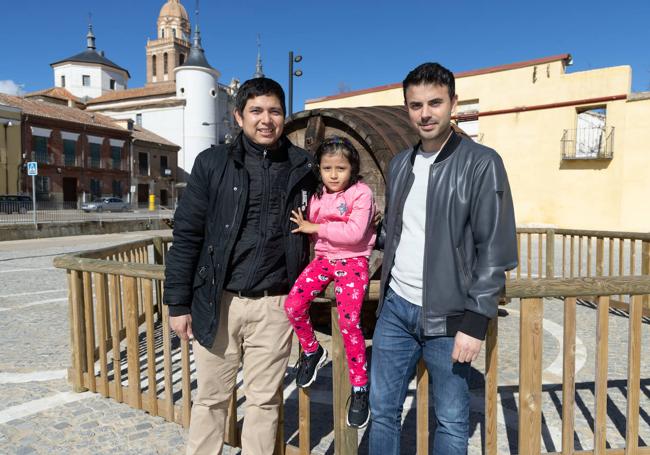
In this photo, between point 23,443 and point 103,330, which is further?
point 103,330

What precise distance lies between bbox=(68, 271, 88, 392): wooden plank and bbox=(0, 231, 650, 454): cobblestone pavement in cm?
15

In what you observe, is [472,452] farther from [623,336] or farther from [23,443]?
[623,336]

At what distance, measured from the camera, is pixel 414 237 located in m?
2.16

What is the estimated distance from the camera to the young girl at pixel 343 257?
2408mm

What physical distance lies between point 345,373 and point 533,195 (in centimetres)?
2150

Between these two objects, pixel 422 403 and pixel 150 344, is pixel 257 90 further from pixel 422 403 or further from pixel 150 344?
pixel 150 344

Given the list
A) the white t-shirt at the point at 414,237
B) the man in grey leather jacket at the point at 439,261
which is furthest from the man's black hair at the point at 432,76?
the white t-shirt at the point at 414,237

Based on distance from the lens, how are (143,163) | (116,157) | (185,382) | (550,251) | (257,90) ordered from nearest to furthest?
(257,90) → (185,382) → (550,251) → (116,157) → (143,163)

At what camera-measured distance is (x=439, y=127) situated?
2080mm

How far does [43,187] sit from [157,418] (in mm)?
39936

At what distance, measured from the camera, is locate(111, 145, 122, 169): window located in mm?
42438

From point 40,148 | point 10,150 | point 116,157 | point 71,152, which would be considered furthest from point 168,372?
point 116,157

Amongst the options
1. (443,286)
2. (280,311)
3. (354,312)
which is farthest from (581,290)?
(280,311)

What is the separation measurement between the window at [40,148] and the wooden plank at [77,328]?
3808 centimetres
